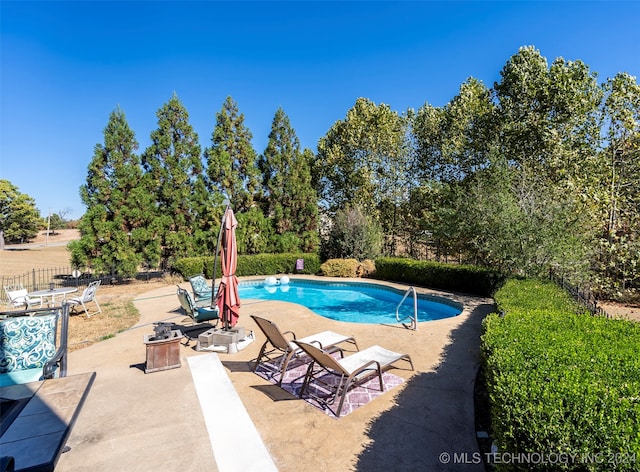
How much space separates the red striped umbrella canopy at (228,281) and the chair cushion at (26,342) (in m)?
2.57

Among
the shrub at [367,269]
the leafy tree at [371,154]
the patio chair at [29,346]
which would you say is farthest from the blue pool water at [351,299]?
the patio chair at [29,346]

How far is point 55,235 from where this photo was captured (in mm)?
47938

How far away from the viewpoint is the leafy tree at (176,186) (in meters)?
17.0

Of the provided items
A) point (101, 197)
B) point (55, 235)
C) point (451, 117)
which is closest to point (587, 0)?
point (451, 117)

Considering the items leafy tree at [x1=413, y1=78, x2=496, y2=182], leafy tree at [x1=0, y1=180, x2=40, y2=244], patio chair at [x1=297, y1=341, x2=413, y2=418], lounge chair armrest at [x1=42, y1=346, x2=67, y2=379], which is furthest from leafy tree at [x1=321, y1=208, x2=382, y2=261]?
leafy tree at [x1=0, y1=180, x2=40, y2=244]

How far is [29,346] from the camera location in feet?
14.9

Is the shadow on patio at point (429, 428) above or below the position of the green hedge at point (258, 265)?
below

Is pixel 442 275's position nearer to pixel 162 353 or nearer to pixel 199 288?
pixel 199 288

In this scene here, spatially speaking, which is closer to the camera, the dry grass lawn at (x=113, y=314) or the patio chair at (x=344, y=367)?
the patio chair at (x=344, y=367)

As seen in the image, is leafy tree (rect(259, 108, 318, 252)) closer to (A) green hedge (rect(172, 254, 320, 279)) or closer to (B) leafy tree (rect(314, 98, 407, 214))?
(A) green hedge (rect(172, 254, 320, 279))

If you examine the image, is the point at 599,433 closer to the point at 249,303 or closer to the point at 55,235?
the point at 249,303

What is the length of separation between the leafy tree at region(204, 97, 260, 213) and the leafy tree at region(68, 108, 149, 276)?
391cm

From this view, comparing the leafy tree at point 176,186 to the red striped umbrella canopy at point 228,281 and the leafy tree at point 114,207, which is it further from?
the red striped umbrella canopy at point 228,281

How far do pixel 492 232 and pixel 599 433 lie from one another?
9.23 meters
